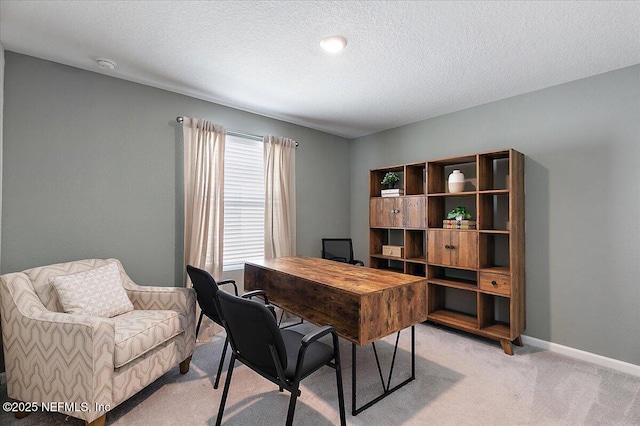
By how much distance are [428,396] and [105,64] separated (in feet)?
11.8

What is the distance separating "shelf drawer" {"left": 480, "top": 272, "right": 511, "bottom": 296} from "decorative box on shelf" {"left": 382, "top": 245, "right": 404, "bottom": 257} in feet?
3.20

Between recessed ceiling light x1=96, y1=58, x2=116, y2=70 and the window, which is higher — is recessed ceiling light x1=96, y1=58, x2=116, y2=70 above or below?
above

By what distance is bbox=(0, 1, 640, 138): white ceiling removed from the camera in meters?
1.82

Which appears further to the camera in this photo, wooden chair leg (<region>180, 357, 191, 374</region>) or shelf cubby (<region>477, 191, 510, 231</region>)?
shelf cubby (<region>477, 191, 510, 231</region>)

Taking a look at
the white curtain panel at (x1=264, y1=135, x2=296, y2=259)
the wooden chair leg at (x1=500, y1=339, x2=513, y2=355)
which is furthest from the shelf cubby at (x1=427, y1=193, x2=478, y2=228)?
the white curtain panel at (x1=264, y1=135, x2=296, y2=259)

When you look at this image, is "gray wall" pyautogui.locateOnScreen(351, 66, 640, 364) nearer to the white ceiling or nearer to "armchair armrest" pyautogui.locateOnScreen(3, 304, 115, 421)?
the white ceiling

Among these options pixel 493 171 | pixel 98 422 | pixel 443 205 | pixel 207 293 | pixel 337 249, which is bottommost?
pixel 98 422

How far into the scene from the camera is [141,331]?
6.42 feet

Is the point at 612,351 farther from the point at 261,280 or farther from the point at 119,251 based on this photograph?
the point at 119,251

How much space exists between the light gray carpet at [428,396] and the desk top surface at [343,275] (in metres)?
0.81

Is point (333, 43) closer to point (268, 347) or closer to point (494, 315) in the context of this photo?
point (268, 347)

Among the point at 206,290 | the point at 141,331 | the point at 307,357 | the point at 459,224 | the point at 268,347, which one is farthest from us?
the point at 459,224

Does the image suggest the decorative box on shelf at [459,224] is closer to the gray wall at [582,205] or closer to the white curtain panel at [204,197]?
the gray wall at [582,205]

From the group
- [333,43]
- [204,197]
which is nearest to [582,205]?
[333,43]
